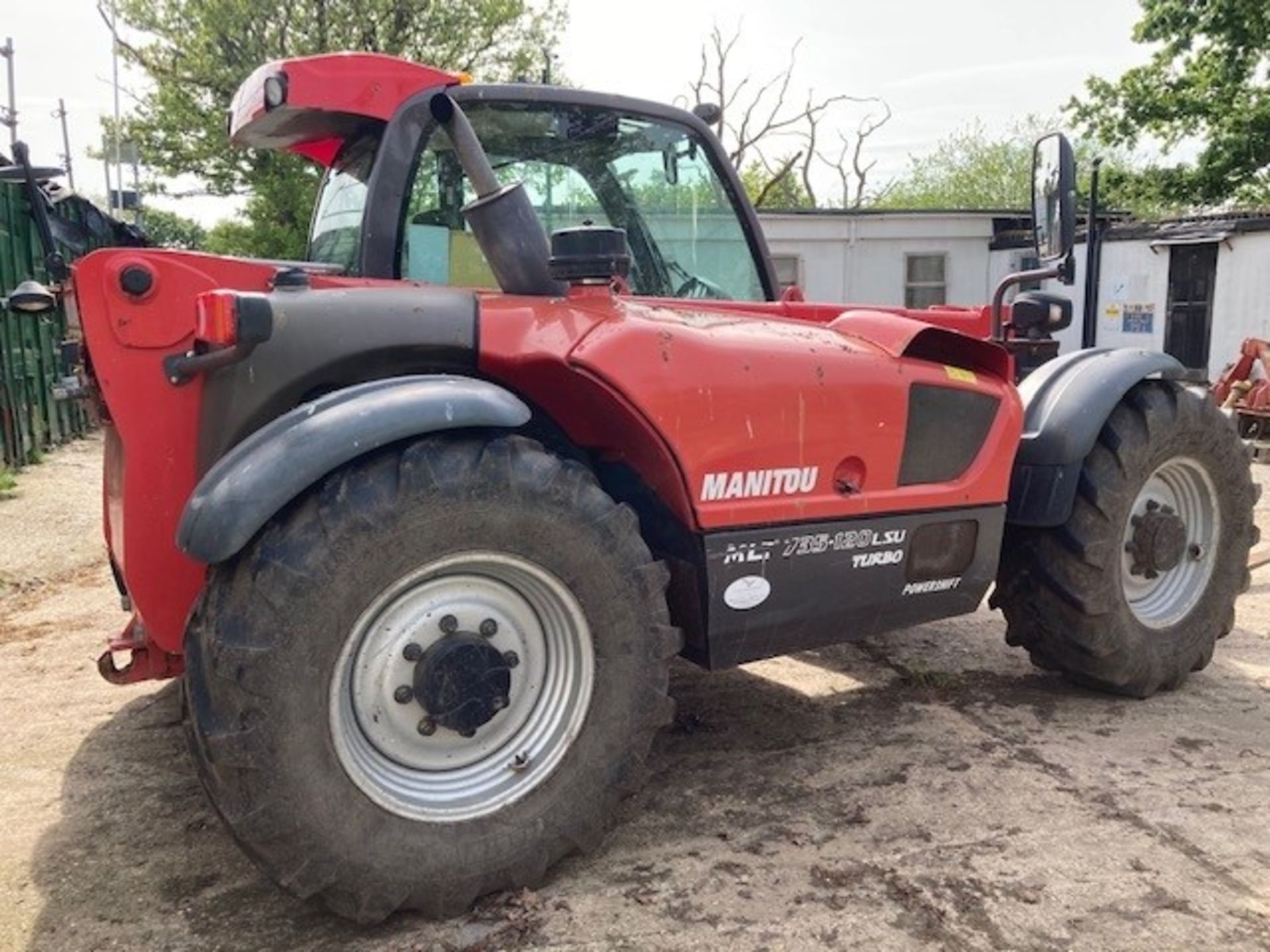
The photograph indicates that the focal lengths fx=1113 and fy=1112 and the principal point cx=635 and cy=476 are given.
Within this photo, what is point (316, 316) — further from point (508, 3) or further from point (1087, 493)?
point (508, 3)

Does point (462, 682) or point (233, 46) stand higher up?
point (233, 46)

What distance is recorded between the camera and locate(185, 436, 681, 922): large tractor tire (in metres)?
2.39

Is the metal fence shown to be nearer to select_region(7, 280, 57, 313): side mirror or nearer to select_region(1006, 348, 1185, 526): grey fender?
select_region(7, 280, 57, 313): side mirror

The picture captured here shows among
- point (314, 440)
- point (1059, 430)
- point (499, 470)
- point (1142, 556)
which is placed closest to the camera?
point (314, 440)

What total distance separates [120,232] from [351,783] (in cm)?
336

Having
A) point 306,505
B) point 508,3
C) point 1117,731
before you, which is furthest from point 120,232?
point 508,3

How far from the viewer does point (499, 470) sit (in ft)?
8.54

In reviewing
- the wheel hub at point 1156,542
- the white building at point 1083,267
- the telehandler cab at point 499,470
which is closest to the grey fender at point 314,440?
the telehandler cab at point 499,470

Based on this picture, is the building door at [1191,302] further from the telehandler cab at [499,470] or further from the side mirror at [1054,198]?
the telehandler cab at [499,470]

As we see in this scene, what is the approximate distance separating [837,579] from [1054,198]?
1482 millimetres

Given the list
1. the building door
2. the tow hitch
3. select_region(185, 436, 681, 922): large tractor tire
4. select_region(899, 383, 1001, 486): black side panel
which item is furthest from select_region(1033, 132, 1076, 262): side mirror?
the building door

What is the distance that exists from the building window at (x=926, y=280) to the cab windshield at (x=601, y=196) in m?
16.6

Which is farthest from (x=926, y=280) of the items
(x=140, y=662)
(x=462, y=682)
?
(x=462, y=682)

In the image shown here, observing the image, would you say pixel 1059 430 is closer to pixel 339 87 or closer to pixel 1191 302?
pixel 339 87
